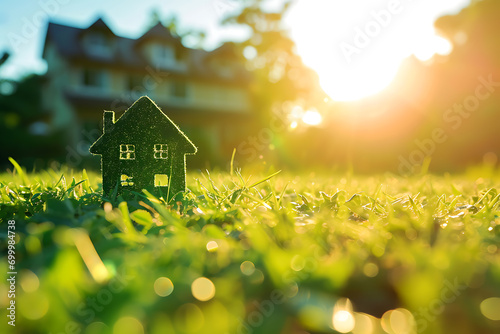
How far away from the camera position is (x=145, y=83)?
78.9ft

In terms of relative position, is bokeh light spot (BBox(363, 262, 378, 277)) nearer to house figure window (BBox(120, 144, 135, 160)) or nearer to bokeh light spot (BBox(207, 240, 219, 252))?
bokeh light spot (BBox(207, 240, 219, 252))

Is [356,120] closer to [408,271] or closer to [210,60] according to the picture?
[210,60]

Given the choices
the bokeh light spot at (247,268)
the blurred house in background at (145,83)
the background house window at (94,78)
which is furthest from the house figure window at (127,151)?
the background house window at (94,78)

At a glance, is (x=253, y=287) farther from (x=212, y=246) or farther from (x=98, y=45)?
(x=98, y=45)

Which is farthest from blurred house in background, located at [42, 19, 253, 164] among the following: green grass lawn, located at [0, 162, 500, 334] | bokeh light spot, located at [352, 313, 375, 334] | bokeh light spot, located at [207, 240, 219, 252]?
bokeh light spot, located at [352, 313, 375, 334]

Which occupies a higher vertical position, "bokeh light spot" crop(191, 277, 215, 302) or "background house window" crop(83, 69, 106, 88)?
"bokeh light spot" crop(191, 277, 215, 302)

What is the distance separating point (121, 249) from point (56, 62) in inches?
1083

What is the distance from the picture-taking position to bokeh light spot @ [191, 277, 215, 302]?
77 centimetres

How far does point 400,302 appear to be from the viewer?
84cm

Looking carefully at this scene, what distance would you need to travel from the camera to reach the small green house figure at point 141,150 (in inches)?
95.3

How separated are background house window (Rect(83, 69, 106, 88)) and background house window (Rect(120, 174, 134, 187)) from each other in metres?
22.5

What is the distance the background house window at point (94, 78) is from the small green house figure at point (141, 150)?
22.3 m

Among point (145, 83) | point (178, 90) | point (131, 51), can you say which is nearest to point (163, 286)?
point (145, 83)

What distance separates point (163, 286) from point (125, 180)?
177cm
